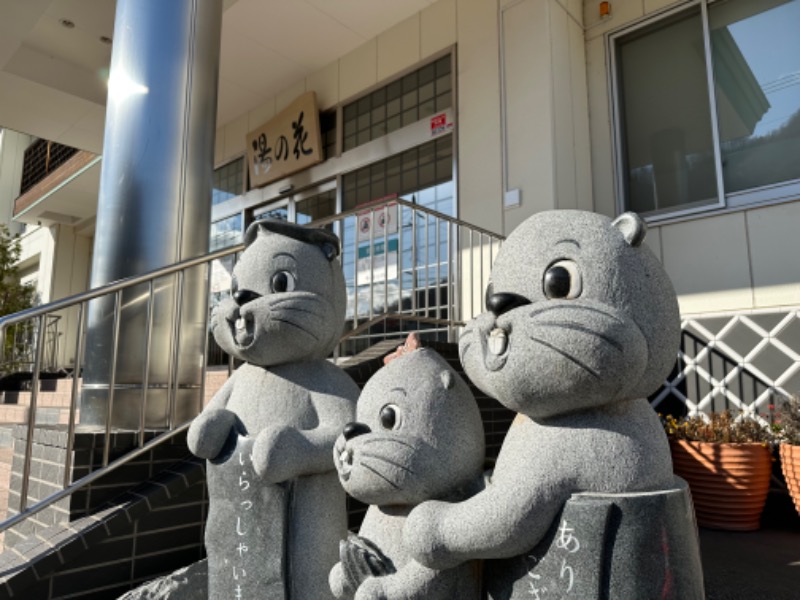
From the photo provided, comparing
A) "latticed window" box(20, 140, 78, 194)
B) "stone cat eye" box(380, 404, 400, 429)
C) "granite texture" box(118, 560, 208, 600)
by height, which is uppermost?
"latticed window" box(20, 140, 78, 194)

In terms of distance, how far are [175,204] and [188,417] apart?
1290mm

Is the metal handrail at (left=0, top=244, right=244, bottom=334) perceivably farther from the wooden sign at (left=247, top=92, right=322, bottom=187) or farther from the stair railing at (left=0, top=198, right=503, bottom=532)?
the wooden sign at (left=247, top=92, right=322, bottom=187)

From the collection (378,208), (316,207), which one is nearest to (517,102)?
(378,208)

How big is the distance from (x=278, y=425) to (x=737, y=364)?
400 cm

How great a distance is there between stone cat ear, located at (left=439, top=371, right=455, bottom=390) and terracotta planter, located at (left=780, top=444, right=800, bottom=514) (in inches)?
120

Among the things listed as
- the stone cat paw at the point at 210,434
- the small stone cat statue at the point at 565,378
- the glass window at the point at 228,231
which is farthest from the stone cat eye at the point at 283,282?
the glass window at the point at 228,231

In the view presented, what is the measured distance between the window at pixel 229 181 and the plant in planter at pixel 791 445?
25.0ft

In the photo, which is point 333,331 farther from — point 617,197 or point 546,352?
point 617,197

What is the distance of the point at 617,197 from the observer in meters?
5.62

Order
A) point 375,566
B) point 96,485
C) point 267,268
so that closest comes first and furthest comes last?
1. point 375,566
2. point 267,268
3. point 96,485

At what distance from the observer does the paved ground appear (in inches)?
106

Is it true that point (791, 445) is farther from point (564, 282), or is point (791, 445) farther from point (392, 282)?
point (392, 282)

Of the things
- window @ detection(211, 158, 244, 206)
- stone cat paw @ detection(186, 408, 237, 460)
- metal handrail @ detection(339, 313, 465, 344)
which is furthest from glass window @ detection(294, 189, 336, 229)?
stone cat paw @ detection(186, 408, 237, 460)

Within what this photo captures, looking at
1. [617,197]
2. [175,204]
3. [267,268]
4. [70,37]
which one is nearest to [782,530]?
[617,197]
